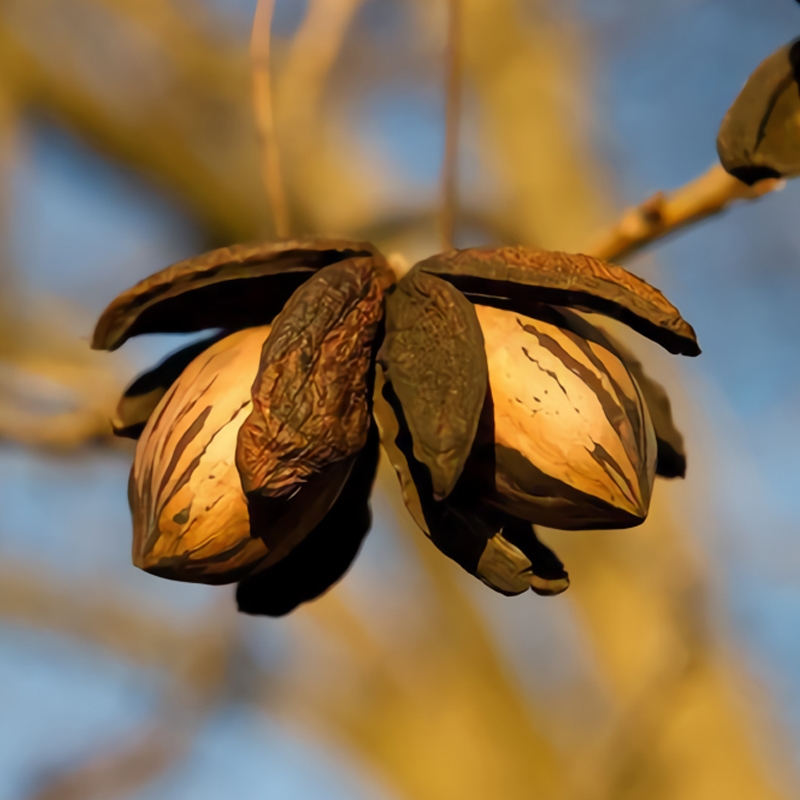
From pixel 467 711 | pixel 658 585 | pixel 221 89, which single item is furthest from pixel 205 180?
pixel 467 711

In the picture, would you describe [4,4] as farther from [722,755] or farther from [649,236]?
[722,755]

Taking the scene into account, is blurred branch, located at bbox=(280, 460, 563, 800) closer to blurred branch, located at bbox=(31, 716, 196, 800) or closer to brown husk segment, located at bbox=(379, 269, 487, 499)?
blurred branch, located at bbox=(31, 716, 196, 800)

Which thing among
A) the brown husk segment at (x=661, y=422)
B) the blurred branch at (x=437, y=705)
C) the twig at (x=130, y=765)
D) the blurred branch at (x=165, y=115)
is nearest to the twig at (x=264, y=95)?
the brown husk segment at (x=661, y=422)

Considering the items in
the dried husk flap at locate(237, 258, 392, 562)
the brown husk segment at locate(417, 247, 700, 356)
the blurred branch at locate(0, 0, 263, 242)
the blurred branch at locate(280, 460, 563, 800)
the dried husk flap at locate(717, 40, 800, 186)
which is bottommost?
the blurred branch at locate(280, 460, 563, 800)

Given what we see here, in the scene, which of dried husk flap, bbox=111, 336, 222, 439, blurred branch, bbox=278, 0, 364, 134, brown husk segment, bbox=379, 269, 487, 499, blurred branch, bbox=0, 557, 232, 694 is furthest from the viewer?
blurred branch, bbox=0, 557, 232, 694

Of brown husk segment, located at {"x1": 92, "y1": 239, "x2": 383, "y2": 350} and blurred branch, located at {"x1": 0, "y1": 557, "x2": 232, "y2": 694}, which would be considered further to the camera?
blurred branch, located at {"x1": 0, "y1": 557, "x2": 232, "y2": 694}

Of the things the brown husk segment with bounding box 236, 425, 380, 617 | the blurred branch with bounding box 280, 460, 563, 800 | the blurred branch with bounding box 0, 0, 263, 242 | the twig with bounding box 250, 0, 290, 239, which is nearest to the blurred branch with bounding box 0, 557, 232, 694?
the blurred branch with bounding box 280, 460, 563, 800

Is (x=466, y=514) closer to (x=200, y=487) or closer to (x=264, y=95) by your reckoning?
(x=200, y=487)

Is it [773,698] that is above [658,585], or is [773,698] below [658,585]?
below
